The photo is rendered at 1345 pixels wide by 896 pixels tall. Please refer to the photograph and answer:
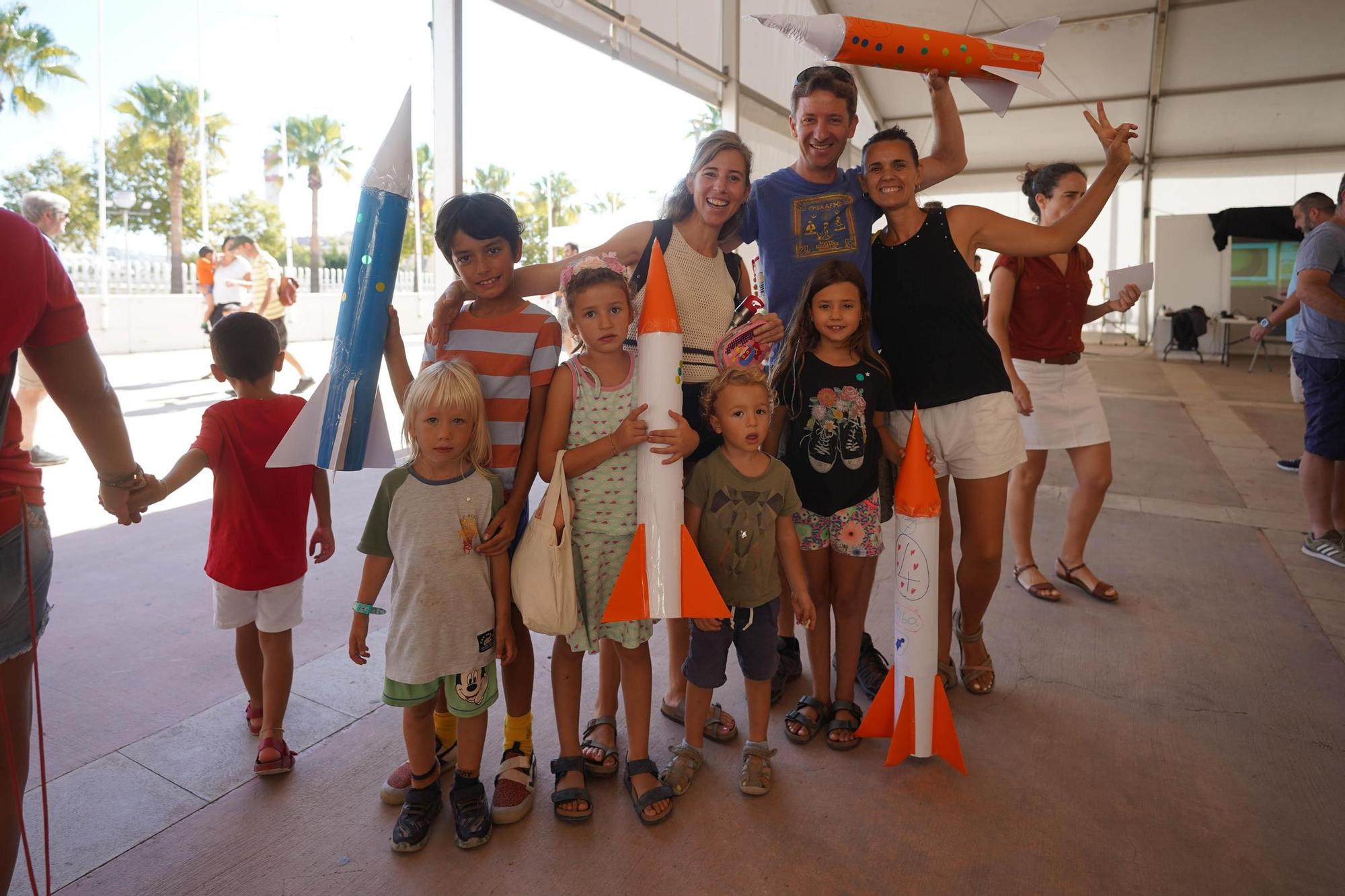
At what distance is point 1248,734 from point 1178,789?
50cm

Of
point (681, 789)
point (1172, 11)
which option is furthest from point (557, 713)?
point (1172, 11)

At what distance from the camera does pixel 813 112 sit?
2.49m

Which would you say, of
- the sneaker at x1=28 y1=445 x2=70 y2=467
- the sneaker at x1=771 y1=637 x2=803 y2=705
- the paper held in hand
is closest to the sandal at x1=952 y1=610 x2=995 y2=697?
the sneaker at x1=771 y1=637 x2=803 y2=705

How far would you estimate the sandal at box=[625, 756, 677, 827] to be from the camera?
2115 millimetres

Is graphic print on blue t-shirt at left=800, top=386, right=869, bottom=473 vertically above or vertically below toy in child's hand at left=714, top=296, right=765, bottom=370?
below

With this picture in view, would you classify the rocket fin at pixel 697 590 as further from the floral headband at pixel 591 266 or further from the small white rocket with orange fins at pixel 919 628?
the floral headband at pixel 591 266

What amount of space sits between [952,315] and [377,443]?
185 centimetres

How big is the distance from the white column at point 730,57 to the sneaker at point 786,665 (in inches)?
336

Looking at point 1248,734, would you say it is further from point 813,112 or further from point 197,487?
point 197,487

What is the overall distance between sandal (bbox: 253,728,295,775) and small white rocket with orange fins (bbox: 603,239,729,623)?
110 centimetres

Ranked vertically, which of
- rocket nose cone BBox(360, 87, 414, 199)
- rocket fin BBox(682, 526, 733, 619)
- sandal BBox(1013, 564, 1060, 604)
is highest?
rocket nose cone BBox(360, 87, 414, 199)

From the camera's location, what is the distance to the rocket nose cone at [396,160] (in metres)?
2.10

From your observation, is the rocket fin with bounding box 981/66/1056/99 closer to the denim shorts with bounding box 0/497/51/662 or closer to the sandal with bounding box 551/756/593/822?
the sandal with bounding box 551/756/593/822

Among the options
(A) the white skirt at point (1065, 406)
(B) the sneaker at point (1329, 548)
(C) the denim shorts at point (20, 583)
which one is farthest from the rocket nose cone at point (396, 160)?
(B) the sneaker at point (1329, 548)
